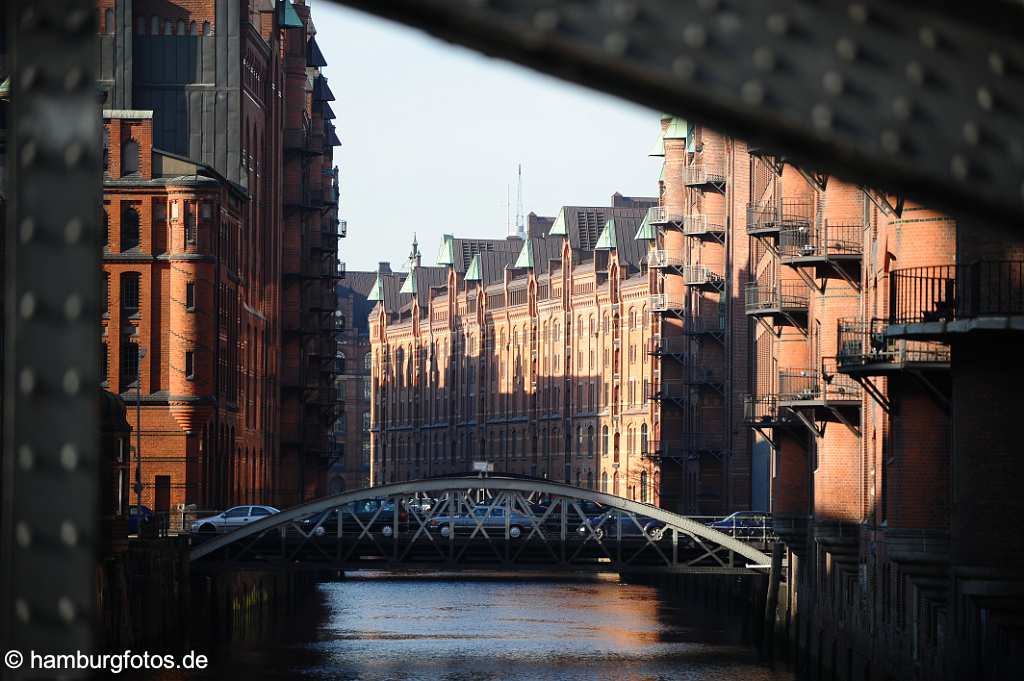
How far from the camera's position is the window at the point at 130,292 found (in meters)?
64.9

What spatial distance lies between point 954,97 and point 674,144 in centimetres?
9103

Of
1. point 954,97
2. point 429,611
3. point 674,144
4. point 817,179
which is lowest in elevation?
point 429,611

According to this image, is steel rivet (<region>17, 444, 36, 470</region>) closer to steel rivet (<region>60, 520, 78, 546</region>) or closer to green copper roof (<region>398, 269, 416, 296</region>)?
steel rivet (<region>60, 520, 78, 546</region>)

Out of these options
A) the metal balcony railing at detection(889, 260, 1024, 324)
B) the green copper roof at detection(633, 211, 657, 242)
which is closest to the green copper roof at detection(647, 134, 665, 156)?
the green copper roof at detection(633, 211, 657, 242)

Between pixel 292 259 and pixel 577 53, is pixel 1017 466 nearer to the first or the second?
pixel 577 53

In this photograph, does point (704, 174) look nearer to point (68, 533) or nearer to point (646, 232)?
point (646, 232)

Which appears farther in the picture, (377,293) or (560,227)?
(377,293)

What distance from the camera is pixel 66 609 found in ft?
9.27

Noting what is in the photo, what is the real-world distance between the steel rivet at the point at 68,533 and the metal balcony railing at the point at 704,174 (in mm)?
78902

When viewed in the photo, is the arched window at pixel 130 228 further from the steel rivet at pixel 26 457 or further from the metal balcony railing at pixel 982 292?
the steel rivet at pixel 26 457

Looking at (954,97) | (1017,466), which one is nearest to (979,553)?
(1017,466)

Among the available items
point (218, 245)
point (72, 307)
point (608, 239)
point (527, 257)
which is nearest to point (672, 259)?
point (218, 245)

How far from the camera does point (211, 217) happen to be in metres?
65.6

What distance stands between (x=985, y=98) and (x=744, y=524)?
2660 inches
